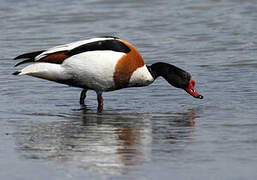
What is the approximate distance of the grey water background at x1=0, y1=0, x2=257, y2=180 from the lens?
5.79 meters

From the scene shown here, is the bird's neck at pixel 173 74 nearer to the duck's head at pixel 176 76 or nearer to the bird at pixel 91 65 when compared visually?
the duck's head at pixel 176 76

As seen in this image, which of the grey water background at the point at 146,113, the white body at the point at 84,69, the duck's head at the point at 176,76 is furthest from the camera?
the duck's head at the point at 176,76

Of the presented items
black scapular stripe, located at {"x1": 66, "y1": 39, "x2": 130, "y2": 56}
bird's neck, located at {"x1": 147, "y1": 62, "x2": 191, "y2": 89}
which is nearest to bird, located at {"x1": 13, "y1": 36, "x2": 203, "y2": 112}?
black scapular stripe, located at {"x1": 66, "y1": 39, "x2": 130, "y2": 56}

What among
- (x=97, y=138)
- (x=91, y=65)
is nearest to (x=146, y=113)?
(x=91, y=65)

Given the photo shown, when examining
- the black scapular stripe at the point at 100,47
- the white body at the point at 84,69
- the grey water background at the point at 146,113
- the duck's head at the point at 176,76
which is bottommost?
the grey water background at the point at 146,113

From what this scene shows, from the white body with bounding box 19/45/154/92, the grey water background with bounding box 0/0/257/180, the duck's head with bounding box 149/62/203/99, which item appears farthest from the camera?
the duck's head with bounding box 149/62/203/99

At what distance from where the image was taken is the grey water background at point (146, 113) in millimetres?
5785

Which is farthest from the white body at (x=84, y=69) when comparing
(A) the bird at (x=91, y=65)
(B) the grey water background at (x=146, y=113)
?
(B) the grey water background at (x=146, y=113)

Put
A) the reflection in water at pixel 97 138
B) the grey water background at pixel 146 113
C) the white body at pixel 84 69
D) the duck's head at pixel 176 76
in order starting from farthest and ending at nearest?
the duck's head at pixel 176 76, the white body at pixel 84 69, the reflection in water at pixel 97 138, the grey water background at pixel 146 113

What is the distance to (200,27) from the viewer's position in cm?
1587

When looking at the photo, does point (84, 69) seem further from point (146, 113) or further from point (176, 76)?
point (176, 76)

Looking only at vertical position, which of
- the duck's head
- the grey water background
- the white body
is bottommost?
the grey water background

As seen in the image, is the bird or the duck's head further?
the duck's head

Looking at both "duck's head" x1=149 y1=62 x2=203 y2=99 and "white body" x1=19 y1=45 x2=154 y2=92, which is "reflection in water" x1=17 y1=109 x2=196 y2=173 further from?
"duck's head" x1=149 y1=62 x2=203 y2=99
